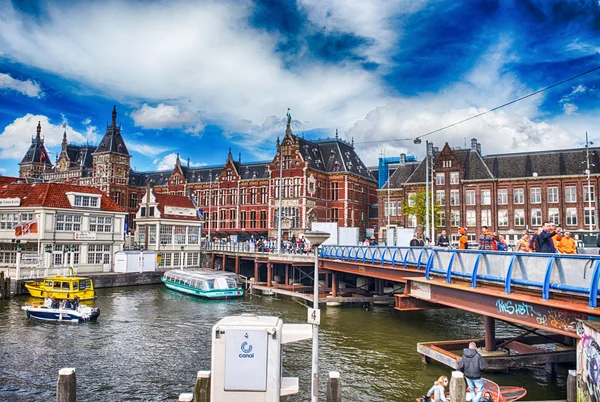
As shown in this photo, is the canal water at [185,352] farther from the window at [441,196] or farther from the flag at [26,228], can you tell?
the window at [441,196]

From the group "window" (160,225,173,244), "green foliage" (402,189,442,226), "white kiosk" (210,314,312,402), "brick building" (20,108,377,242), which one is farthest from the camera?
"brick building" (20,108,377,242)

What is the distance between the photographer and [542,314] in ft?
46.0

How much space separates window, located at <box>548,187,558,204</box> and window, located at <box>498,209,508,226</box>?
5.40 metres

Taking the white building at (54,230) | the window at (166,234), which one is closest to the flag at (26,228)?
the white building at (54,230)

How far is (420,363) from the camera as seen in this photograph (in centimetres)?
2184

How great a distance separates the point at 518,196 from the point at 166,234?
45219 mm

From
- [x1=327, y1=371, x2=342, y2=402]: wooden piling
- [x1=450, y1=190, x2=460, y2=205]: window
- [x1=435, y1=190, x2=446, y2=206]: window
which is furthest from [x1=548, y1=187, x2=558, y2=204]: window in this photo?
[x1=327, y1=371, x2=342, y2=402]: wooden piling

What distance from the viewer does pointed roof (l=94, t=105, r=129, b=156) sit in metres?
87.6

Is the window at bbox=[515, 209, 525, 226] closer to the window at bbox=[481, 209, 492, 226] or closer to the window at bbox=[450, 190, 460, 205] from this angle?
the window at bbox=[481, 209, 492, 226]

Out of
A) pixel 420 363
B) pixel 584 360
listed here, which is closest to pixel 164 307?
pixel 420 363

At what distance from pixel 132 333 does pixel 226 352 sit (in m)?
18.6

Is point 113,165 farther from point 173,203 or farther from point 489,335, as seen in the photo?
point 489,335

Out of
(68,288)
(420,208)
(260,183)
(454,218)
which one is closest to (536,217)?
(454,218)

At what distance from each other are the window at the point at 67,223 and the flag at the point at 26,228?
188 cm
